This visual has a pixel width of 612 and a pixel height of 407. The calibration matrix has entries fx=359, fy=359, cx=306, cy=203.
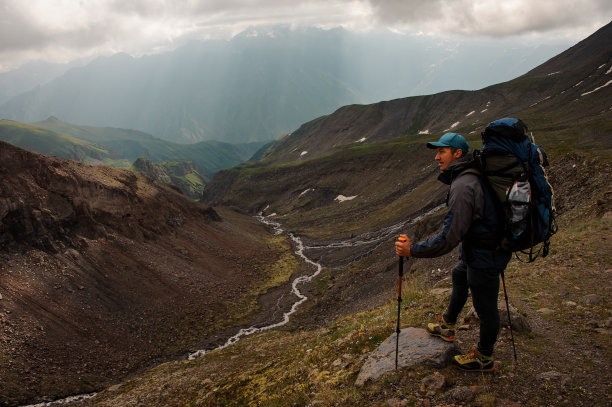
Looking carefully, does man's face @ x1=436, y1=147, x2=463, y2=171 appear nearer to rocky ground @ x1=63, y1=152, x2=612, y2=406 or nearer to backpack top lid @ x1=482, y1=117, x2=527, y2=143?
backpack top lid @ x1=482, y1=117, x2=527, y2=143

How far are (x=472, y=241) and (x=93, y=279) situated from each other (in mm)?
43008

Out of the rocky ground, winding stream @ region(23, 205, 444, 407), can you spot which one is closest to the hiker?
the rocky ground

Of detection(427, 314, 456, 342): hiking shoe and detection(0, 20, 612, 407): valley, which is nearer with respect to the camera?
detection(427, 314, 456, 342): hiking shoe

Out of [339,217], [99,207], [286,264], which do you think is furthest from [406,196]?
[99,207]

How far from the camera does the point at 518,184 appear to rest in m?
6.09

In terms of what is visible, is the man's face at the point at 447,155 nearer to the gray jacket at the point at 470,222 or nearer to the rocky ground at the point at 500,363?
the gray jacket at the point at 470,222

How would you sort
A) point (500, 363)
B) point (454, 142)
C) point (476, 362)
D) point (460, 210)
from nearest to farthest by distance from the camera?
point (460, 210)
point (476, 362)
point (454, 142)
point (500, 363)

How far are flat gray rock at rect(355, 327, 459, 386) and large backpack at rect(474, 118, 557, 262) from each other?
2647 mm

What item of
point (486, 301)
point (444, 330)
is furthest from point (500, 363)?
point (486, 301)

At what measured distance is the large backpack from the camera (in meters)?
6.07

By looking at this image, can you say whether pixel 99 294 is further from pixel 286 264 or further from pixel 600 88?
pixel 600 88

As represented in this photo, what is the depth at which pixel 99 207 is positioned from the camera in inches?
1945

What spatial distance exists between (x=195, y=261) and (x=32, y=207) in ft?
71.5

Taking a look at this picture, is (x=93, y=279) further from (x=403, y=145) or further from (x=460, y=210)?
(x=403, y=145)
